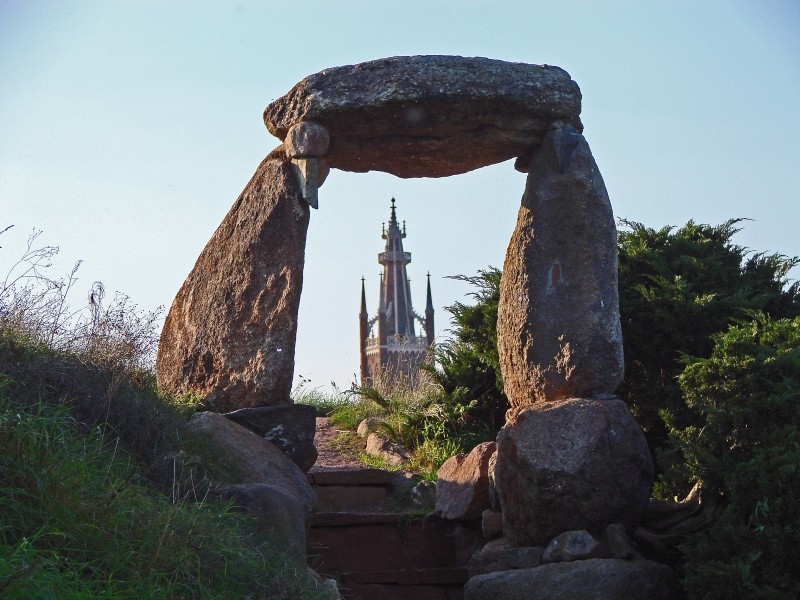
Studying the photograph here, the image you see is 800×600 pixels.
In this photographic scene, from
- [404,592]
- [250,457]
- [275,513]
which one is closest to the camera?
[275,513]

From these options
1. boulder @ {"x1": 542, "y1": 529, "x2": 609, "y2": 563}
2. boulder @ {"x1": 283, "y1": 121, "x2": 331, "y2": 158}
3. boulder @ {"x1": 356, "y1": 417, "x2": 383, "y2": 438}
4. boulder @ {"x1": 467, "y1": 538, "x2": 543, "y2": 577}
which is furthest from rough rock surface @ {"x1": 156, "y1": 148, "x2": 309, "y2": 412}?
boulder @ {"x1": 356, "y1": 417, "x2": 383, "y2": 438}

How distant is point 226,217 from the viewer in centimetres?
859

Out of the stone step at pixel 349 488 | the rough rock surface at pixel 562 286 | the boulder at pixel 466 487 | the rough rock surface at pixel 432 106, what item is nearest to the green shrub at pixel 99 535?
the boulder at pixel 466 487

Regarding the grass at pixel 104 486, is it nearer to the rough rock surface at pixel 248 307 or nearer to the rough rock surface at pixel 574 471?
the rough rock surface at pixel 248 307

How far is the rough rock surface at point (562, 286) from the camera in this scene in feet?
24.8

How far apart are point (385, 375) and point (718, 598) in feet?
24.8

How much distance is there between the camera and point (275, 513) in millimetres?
5945

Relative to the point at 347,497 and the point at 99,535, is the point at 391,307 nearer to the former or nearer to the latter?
the point at 347,497

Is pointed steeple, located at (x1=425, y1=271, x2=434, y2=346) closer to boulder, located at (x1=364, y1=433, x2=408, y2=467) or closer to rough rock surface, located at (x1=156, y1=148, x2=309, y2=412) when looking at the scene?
boulder, located at (x1=364, y1=433, x2=408, y2=467)

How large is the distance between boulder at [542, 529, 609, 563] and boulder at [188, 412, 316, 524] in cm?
159

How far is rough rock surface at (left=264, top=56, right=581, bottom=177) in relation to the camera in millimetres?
7879

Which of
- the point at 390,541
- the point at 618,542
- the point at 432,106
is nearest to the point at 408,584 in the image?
the point at 390,541

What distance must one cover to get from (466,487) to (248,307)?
214 centimetres

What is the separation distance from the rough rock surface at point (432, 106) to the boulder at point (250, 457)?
7.63 ft
